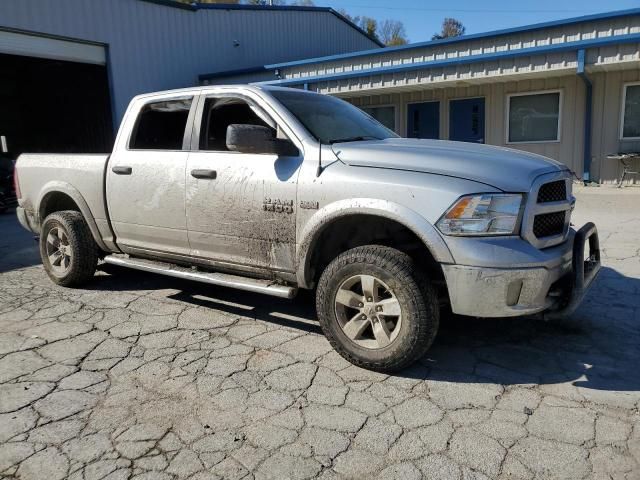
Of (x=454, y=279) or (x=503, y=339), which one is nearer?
(x=454, y=279)

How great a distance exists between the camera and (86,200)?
17.0ft

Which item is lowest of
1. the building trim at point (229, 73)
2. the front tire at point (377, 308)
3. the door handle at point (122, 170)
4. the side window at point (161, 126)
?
the front tire at point (377, 308)

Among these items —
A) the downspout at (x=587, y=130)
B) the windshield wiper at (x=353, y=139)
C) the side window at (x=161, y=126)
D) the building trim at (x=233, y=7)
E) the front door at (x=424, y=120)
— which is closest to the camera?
the windshield wiper at (x=353, y=139)

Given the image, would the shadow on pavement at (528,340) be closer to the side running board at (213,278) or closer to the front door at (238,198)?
the side running board at (213,278)

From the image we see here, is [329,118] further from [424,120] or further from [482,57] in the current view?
[424,120]

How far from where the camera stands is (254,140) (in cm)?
365

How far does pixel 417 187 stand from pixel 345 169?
56cm

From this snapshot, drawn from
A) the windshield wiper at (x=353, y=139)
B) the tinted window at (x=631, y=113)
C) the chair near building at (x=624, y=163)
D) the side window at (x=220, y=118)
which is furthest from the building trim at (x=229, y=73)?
the windshield wiper at (x=353, y=139)

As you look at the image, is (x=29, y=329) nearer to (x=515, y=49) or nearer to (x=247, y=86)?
(x=247, y=86)

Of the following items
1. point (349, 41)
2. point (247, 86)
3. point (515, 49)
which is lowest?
point (247, 86)

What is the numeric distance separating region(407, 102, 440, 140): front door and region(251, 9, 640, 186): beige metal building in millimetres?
30

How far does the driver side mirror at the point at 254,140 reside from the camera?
3645 millimetres

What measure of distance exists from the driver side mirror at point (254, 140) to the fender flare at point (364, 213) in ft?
1.90

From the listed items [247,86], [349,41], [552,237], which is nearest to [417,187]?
[552,237]
